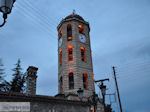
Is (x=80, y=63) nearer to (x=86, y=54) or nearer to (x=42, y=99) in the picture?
(x=86, y=54)

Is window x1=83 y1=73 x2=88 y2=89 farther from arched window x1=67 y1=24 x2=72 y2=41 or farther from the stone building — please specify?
arched window x1=67 y1=24 x2=72 y2=41

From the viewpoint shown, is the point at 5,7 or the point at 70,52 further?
the point at 70,52

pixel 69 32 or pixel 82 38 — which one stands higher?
pixel 69 32

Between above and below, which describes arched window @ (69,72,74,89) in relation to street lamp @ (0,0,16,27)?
above

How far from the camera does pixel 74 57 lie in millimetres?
33156

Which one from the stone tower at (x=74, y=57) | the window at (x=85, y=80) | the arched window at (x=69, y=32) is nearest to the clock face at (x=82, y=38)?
the stone tower at (x=74, y=57)

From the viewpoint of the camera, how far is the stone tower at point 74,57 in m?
32.1

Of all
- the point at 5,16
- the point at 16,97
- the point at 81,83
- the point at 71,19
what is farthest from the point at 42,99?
the point at 71,19

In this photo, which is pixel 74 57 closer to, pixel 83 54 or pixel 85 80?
pixel 83 54

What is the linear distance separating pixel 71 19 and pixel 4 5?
31.5 metres

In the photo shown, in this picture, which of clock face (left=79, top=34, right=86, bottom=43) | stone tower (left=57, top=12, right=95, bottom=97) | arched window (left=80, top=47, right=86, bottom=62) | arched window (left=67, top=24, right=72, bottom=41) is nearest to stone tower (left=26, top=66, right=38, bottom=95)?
stone tower (left=57, top=12, right=95, bottom=97)

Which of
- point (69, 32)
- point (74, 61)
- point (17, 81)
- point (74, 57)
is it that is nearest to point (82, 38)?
point (69, 32)

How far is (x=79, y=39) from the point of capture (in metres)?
35.2

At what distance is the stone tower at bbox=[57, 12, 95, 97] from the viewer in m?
32.1
